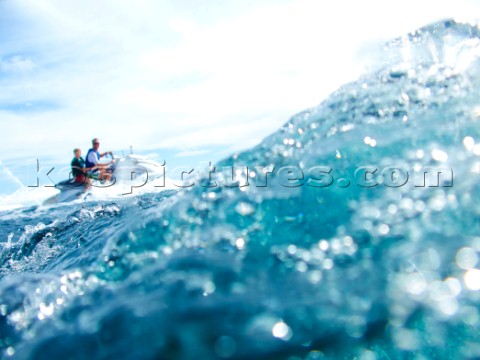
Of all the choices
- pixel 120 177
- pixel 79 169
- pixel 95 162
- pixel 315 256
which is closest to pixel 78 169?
pixel 79 169

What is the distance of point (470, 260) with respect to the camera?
1.38m

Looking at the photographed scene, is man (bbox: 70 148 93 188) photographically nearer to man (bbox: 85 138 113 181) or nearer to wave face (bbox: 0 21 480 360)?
man (bbox: 85 138 113 181)

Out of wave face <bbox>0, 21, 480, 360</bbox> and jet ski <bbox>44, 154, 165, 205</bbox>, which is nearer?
wave face <bbox>0, 21, 480, 360</bbox>

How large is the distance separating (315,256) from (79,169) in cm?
1292

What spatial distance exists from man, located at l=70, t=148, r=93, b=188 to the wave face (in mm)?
12047

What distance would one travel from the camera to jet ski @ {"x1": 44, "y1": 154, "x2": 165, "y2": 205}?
12968 mm

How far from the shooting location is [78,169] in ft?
43.0

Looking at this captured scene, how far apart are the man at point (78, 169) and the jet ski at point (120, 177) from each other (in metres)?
0.10

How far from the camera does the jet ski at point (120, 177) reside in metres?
13.0

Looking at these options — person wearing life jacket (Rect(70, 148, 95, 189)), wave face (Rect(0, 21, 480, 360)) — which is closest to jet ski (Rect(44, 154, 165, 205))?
person wearing life jacket (Rect(70, 148, 95, 189))

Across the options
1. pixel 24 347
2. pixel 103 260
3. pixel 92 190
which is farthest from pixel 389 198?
pixel 92 190

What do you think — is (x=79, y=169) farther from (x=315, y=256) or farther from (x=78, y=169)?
(x=315, y=256)

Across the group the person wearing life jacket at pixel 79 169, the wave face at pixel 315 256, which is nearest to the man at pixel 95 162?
the person wearing life jacket at pixel 79 169

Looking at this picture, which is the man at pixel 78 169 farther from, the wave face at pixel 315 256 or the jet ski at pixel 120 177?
the wave face at pixel 315 256
